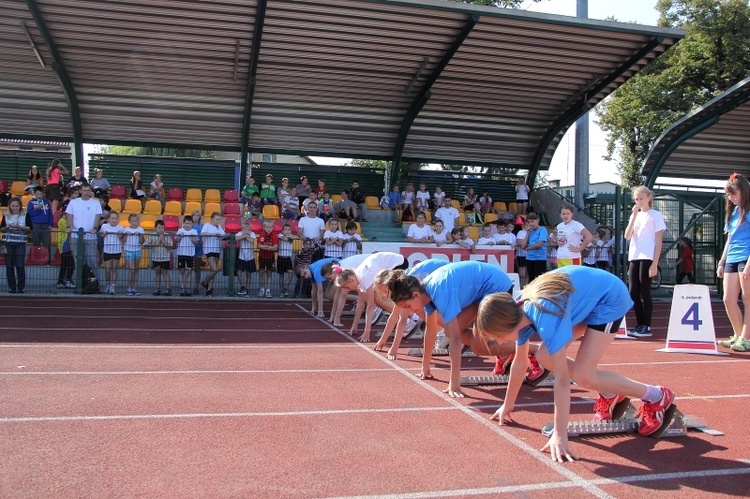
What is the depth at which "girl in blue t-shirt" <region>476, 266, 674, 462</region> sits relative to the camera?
3.98m

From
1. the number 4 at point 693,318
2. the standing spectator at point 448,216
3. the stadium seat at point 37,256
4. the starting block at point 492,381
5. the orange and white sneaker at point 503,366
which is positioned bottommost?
the starting block at point 492,381

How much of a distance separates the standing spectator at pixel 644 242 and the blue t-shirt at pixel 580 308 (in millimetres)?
4576

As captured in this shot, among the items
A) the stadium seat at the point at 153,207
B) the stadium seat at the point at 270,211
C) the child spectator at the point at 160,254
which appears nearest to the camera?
the child spectator at the point at 160,254

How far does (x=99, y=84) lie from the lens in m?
17.5

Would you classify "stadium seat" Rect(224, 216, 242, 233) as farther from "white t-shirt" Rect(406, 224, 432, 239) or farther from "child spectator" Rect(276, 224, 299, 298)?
"white t-shirt" Rect(406, 224, 432, 239)

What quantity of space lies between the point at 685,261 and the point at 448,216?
21.0 ft

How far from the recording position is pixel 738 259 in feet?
26.1

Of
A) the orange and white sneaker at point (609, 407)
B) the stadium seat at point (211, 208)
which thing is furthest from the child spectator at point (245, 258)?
the orange and white sneaker at point (609, 407)

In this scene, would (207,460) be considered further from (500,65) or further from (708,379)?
(500,65)

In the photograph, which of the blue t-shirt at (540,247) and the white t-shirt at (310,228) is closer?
the blue t-shirt at (540,247)

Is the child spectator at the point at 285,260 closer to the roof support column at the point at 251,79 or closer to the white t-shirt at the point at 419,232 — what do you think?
the white t-shirt at the point at 419,232

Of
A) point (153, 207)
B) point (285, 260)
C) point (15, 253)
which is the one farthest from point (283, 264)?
point (15, 253)

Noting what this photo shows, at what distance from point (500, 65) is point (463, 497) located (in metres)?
15.5

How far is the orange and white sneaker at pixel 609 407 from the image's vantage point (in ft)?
15.6
